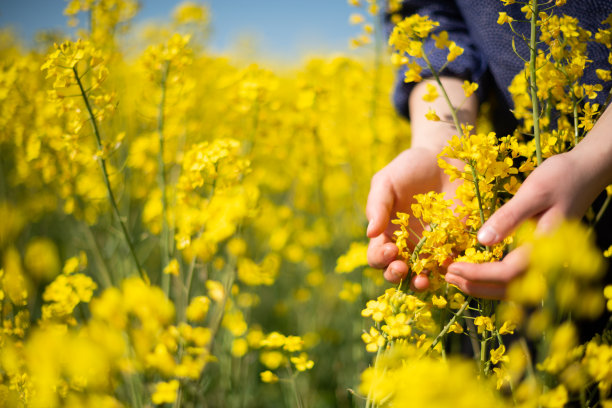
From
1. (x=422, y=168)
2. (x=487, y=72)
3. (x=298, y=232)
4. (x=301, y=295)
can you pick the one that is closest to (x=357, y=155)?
(x=298, y=232)

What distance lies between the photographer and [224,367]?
1.27 meters

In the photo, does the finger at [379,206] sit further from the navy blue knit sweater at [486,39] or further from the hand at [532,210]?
the navy blue knit sweater at [486,39]

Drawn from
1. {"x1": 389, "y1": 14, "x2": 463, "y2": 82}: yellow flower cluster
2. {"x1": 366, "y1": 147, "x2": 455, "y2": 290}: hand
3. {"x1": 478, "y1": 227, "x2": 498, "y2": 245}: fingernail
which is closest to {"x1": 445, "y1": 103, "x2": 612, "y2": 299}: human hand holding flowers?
{"x1": 478, "y1": 227, "x2": 498, "y2": 245}: fingernail

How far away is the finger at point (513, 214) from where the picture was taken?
1.80ft

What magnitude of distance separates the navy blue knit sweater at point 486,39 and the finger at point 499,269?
46cm

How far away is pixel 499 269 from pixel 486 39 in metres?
0.62

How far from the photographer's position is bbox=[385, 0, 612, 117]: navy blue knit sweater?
0.79m

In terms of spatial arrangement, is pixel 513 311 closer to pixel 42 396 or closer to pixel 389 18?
pixel 42 396

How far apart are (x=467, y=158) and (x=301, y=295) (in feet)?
3.81

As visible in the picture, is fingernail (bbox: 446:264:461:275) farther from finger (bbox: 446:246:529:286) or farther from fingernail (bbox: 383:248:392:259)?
fingernail (bbox: 383:248:392:259)

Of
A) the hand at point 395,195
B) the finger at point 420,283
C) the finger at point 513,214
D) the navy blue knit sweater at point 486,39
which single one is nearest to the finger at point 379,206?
the hand at point 395,195

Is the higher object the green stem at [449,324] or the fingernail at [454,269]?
Result: the fingernail at [454,269]

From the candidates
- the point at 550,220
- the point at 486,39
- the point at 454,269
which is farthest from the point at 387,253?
the point at 486,39

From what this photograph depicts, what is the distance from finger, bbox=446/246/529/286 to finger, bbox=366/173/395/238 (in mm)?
210
